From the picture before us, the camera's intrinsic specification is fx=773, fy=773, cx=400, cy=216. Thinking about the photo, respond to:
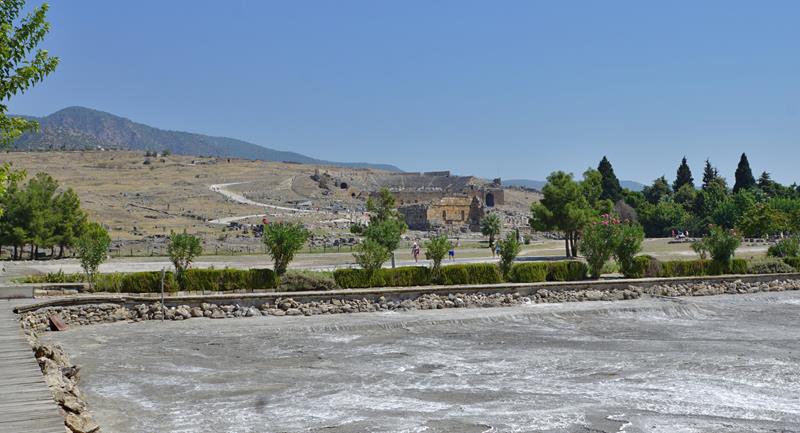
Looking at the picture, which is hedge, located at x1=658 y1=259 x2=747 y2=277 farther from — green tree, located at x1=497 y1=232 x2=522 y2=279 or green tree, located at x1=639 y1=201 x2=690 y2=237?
green tree, located at x1=639 y1=201 x2=690 y2=237

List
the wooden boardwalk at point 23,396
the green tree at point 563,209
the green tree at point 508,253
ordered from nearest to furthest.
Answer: the wooden boardwalk at point 23,396 → the green tree at point 508,253 → the green tree at point 563,209

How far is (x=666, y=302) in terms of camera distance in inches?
1222

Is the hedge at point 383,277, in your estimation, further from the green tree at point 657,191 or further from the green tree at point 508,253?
the green tree at point 657,191

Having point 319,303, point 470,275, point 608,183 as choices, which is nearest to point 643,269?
point 470,275

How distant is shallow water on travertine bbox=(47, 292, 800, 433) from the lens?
13.9 metres

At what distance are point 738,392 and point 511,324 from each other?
1048 cm

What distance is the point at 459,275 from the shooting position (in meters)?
31.8

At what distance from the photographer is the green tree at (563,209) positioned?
5356 cm

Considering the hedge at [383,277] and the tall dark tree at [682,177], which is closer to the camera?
the hedge at [383,277]

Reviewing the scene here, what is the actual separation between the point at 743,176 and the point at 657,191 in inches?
539

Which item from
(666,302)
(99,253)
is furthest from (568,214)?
(99,253)

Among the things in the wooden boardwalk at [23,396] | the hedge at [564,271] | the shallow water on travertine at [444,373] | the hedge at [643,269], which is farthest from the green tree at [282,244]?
the hedge at [643,269]

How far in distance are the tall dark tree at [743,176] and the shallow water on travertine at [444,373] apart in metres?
82.7

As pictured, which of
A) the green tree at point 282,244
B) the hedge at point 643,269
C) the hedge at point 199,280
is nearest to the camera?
Result: the hedge at point 199,280
